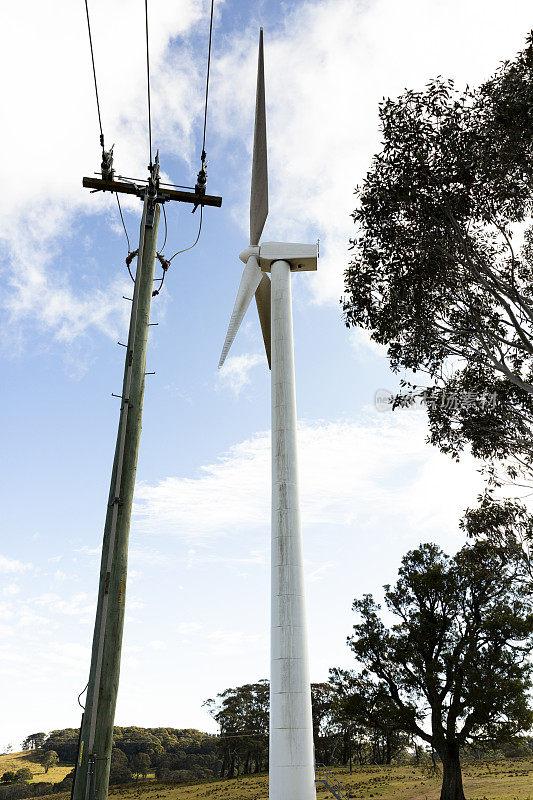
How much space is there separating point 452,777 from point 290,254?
23.1 m

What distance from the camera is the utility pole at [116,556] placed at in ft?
14.9

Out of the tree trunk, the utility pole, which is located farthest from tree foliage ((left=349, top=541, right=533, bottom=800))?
the utility pole

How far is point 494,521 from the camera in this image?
61.5 feet

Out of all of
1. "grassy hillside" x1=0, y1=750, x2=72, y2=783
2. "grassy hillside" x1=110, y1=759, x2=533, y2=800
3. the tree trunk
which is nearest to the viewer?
the tree trunk

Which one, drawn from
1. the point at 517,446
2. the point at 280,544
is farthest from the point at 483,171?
the point at 280,544

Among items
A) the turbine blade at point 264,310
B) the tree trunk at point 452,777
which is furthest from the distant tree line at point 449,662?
the turbine blade at point 264,310

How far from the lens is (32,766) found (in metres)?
39.9

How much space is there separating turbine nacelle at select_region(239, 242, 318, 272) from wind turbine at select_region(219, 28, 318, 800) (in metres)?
0.03

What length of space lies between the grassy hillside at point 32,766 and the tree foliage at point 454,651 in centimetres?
2228

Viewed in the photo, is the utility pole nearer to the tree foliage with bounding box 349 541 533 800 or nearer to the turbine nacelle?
the turbine nacelle

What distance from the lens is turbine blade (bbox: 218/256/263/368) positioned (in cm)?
1544

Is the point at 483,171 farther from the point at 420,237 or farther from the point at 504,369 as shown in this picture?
the point at 504,369

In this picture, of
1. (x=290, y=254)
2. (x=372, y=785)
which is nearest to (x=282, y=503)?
(x=290, y=254)

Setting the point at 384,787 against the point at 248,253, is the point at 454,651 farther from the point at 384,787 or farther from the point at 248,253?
the point at 248,253
